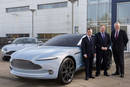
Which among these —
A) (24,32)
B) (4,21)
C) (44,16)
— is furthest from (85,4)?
(4,21)

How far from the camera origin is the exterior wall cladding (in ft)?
97.1

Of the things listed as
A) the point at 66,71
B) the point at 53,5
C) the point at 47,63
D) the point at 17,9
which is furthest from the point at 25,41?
the point at 17,9

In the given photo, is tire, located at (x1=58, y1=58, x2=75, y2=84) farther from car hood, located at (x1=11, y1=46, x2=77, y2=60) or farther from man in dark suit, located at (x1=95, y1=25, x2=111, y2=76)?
man in dark suit, located at (x1=95, y1=25, x2=111, y2=76)

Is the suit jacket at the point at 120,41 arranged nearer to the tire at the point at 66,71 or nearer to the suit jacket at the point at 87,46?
the suit jacket at the point at 87,46

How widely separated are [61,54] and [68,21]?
26.4 m

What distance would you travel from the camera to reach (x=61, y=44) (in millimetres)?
6820

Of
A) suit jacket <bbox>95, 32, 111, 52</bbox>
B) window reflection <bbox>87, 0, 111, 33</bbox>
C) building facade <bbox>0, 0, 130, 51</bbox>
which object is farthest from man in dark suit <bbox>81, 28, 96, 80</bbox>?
window reflection <bbox>87, 0, 111, 33</bbox>

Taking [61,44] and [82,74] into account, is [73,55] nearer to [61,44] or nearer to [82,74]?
[61,44]

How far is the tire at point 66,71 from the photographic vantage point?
561cm

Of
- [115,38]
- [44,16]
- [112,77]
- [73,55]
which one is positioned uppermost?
[44,16]

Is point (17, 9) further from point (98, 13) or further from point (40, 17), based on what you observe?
point (98, 13)

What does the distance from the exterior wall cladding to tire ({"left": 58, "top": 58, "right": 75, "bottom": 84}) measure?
70.7 feet

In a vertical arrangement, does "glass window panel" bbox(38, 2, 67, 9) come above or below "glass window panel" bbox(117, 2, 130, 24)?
above

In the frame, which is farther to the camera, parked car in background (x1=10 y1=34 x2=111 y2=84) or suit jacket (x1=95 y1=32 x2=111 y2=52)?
suit jacket (x1=95 y1=32 x2=111 y2=52)
